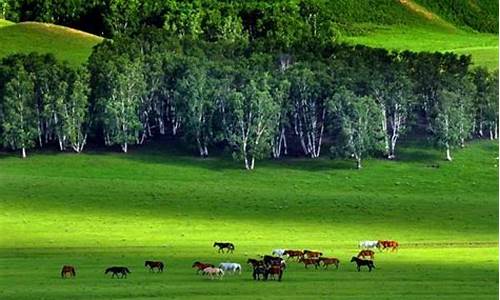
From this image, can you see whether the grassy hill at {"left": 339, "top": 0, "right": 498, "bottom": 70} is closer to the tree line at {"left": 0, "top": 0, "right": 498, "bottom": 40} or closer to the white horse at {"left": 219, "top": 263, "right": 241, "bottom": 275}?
the tree line at {"left": 0, "top": 0, "right": 498, "bottom": 40}

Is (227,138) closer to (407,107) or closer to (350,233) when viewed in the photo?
(407,107)

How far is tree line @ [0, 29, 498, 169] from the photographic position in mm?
101688

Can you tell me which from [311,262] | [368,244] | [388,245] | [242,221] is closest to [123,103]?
[242,221]

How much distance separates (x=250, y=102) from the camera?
10150 cm

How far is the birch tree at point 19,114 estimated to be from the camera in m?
103

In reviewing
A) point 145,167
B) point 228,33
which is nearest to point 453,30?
point 228,33

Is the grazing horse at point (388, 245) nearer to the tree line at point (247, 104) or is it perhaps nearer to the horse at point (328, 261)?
the horse at point (328, 261)

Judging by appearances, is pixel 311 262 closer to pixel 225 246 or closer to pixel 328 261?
pixel 328 261

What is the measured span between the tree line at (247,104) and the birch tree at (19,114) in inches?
3.4

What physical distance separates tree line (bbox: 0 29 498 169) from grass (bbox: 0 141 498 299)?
5.98 ft

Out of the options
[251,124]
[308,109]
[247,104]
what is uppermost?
[247,104]

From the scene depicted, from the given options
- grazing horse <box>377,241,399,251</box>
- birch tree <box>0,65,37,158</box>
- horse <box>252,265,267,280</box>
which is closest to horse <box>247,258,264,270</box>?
horse <box>252,265,267,280</box>

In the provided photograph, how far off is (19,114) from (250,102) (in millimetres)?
15941

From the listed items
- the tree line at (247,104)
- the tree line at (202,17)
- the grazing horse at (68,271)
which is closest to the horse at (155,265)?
the grazing horse at (68,271)
